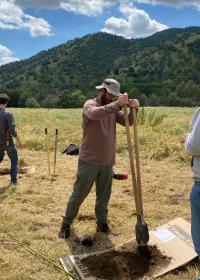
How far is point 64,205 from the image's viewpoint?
7.62m

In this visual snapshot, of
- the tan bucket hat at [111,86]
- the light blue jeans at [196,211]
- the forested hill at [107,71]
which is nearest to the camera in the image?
the light blue jeans at [196,211]

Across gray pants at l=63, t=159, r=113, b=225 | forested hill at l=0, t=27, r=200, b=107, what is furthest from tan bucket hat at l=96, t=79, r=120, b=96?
forested hill at l=0, t=27, r=200, b=107

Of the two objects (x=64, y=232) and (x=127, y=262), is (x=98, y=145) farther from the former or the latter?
(x=127, y=262)

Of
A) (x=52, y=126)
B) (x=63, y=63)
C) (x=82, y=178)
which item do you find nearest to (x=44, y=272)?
(x=82, y=178)

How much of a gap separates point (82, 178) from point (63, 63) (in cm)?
10788

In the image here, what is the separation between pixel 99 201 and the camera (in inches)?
236

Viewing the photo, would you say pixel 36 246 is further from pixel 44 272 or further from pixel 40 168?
pixel 40 168

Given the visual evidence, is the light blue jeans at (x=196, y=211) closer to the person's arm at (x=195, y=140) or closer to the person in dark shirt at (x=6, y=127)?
the person's arm at (x=195, y=140)

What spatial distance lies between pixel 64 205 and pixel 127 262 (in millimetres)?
2769

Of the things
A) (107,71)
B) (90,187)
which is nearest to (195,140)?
(90,187)

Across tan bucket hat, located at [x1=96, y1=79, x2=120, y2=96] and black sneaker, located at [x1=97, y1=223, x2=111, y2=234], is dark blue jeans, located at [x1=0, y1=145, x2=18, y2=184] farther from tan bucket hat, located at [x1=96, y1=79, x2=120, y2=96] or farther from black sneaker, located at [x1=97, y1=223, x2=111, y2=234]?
tan bucket hat, located at [x1=96, y1=79, x2=120, y2=96]

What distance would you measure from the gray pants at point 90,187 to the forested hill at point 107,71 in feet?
156

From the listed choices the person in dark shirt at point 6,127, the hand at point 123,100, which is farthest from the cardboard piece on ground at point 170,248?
the person in dark shirt at point 6,127

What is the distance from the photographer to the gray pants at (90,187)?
562cm
